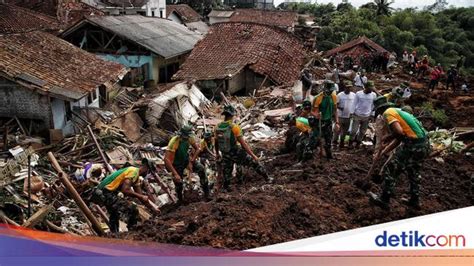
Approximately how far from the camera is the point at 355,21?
1933 inches

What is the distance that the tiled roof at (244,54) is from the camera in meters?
23.2

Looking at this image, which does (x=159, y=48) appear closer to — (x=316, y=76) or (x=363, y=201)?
(x=316, y=76)

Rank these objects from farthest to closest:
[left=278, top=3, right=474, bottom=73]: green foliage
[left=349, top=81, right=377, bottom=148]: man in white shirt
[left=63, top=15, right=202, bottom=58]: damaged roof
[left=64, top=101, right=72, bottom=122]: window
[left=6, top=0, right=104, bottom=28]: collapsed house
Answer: [left=278, top=3, right=474, bottom=73]: green foliage → [left=6, top=0, right=104, bottom=28]: collapsed house → [left=63, top=15, right=202, bottom=58]: damaged roof → [left=64, top=101, right=72, bottom=122]: window → [left=349, top=81, right=377, bottom=148]: man in white shirt

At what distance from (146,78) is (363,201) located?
18925 mm

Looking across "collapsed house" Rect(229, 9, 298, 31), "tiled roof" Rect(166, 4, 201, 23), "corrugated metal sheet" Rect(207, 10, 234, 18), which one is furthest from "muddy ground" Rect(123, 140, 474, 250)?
"corrugated metal sheet" Rect(207, 10, 234, 18)

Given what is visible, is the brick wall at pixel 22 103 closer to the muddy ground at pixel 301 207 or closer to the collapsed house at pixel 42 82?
the collapsed house at pixel 42 82

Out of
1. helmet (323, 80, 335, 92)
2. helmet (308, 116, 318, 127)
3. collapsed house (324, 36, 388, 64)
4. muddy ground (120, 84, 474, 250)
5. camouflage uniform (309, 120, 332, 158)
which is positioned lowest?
muddy ground (120, 84, 474, 250)

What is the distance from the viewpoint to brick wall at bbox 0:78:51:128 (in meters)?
13.9

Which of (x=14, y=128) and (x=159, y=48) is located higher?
(x=159, y=48)

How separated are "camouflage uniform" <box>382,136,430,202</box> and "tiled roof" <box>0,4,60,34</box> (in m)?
25.0

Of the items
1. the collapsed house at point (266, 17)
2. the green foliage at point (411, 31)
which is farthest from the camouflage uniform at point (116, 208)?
the collapsed house at point (266, 17)

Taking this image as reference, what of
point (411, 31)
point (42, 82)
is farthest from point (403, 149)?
point (411, 31)

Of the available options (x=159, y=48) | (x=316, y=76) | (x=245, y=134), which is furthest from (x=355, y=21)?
(x=245, y=134)

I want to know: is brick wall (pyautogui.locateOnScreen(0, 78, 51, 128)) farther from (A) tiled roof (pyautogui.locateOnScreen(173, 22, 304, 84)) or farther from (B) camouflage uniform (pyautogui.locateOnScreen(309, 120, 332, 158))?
(A) tiled roof (pyautogui.locateOnScreen(173, 22, 304, 84))
